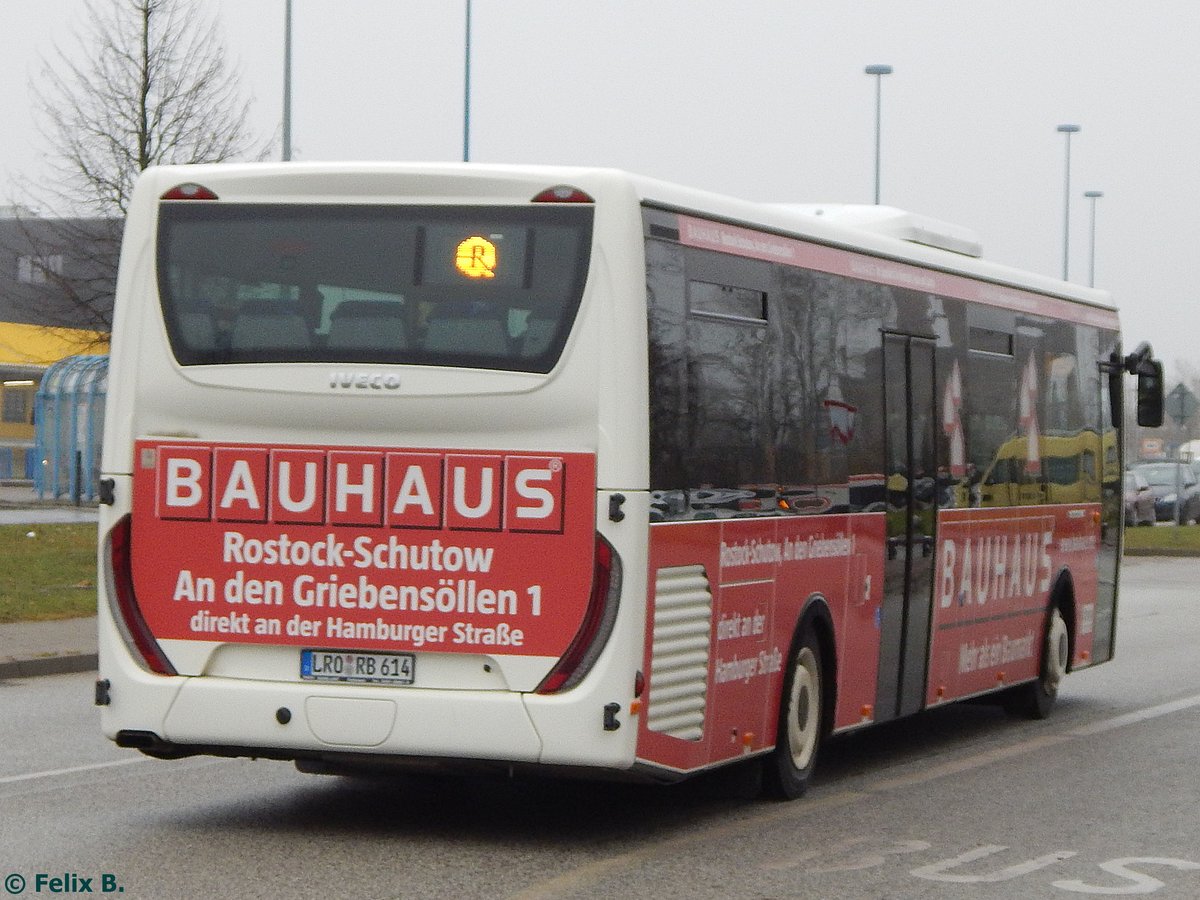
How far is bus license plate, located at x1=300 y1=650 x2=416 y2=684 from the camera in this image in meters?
8.92

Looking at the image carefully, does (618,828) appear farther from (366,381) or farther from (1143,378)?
(1143,378)

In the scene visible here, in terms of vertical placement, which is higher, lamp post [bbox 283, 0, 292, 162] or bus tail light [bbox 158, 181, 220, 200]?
lamp post [bbox 283, 0, 292, 162]

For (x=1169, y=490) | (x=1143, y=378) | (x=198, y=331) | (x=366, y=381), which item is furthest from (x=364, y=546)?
(x=1169, y=490)

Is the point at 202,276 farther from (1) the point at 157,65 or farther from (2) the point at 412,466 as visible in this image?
(1) the point at 157,65

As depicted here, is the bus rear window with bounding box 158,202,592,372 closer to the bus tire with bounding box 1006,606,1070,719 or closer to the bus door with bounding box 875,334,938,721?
the bus door with bounding box 875,334,938,721

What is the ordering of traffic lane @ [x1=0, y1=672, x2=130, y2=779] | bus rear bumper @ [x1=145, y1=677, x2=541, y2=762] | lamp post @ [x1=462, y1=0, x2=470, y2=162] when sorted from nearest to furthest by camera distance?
1. bus rear bumper @ [x1=145, y1=677, x2=541, y2=762]
2. traffic lane @ [x1=0, y1=672, x2=130, y2=779]
3. lamp post @ [x1=462, y1=0, x2=470, y2=162]

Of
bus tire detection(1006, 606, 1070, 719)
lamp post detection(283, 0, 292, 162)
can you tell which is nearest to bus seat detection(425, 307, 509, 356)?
bus tire detection(1006, 606, 1070, 719)

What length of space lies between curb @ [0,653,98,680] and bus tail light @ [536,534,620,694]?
854 cm

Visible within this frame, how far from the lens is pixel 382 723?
29.0ft

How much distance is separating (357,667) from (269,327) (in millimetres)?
1434

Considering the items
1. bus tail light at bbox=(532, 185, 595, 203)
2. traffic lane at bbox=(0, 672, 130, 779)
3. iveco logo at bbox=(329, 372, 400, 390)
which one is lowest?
traffic lane at bbox=(0, 672, 130, 779)

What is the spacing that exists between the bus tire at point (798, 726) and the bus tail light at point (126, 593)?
299cm

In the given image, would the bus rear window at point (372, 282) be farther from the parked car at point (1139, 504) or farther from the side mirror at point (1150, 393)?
the parked car at point (1139, 504)

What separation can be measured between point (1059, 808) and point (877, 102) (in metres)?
39.9
